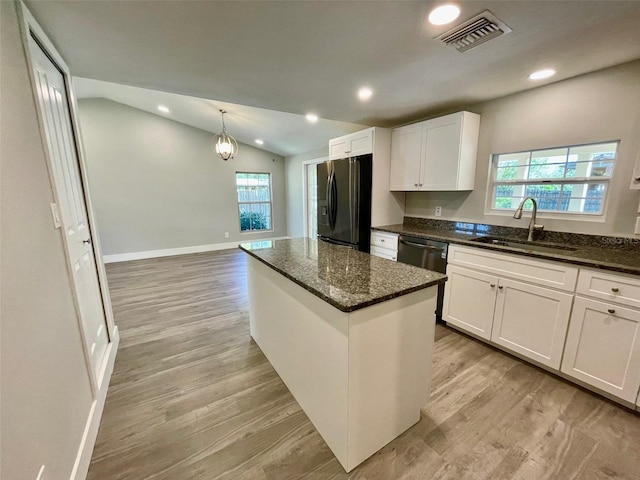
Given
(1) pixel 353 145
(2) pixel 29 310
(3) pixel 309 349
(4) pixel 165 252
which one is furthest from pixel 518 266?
(4) pixel 165 252

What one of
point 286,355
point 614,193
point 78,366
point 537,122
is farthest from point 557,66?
point 78,366

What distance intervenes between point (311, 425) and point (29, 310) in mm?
1460

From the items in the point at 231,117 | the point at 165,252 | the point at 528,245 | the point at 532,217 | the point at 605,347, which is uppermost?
the point at 231,117

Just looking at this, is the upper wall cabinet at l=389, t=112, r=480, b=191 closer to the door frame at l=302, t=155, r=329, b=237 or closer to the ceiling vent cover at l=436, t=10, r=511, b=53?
the ceiling vent cover at l=436, t=10, r=511, b=53

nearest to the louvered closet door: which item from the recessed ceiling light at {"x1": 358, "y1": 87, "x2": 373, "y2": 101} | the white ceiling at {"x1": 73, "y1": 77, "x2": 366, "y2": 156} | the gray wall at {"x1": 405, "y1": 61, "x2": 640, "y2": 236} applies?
the white ceiling at {"x1": 73, "y1": 77, "x2": 366, "y2": 156}

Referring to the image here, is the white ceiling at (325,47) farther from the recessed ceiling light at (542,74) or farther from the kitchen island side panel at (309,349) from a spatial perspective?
the kitchen island side panel at (309,349)

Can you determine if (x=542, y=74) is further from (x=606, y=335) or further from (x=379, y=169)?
(x=606, y=335)

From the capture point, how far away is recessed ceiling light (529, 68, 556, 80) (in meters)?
1.94

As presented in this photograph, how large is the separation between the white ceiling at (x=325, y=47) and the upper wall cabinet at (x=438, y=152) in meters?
0.25

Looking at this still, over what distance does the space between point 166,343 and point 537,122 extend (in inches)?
152

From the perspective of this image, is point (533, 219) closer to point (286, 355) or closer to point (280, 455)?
point (286, 355)

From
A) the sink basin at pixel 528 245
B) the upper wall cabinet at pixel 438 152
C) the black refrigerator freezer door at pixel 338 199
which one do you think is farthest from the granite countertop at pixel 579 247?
the black refrigerator freezer door at pixel 338 199

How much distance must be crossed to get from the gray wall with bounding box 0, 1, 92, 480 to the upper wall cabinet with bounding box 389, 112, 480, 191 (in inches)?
120

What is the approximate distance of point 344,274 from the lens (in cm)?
149
